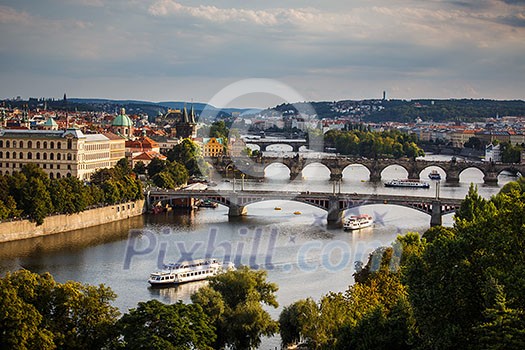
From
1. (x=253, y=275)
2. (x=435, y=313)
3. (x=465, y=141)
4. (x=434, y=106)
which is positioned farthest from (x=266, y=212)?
(x=434, y=106)

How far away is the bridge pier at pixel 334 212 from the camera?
32844 mm

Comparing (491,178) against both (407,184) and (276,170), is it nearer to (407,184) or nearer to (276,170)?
(407,184)

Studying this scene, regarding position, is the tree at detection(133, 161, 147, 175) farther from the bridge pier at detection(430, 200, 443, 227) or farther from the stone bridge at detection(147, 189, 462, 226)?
the bridge pier at detection(430, 200, 443, 227)

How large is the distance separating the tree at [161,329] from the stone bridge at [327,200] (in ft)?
62.4

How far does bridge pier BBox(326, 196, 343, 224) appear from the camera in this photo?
32.8 meters

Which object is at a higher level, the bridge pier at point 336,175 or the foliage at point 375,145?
the foliage at point 375,145

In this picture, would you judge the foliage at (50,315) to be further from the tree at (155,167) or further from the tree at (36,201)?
the tree at (155,167)

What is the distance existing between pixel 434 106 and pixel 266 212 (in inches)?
4919

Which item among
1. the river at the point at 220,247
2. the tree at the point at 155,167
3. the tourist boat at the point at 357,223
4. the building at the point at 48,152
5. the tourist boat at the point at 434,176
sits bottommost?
the tourist boat at the point at 434,176

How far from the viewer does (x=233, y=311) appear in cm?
1586

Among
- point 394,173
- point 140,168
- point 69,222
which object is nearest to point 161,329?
point 69,222

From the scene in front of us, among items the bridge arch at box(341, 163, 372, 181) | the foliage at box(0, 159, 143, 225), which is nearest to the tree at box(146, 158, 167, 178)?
the foliage at box(0, 159, 143, 225)

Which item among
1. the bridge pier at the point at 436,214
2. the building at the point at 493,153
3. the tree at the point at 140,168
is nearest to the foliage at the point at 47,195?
the bridge pier at the point at 436,214

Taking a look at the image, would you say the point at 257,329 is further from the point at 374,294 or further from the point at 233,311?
the point at 374,294
